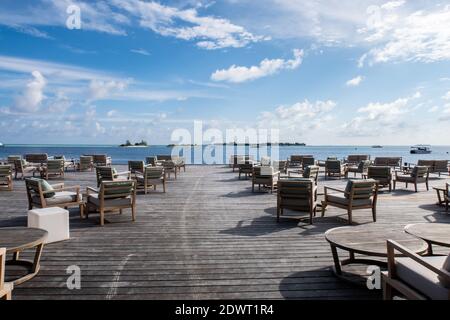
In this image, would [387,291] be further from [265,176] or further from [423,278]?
[265,176]

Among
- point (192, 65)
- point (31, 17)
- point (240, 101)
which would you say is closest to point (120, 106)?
point (240, 101)

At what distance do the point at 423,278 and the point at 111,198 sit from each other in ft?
17.2

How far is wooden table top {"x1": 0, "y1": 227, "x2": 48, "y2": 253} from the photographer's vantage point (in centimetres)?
322

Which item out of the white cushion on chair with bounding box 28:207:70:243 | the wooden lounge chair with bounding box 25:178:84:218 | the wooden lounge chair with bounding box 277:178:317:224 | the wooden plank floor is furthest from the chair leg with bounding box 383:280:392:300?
the wooden lounge chair with bounding box 25:178:84:218

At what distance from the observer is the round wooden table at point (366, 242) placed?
10.3 ft

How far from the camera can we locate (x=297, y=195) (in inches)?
230

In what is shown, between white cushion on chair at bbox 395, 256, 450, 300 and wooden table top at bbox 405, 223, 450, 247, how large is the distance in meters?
0.73

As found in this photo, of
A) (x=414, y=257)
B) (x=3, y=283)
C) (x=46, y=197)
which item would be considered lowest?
(x=3, y=283)

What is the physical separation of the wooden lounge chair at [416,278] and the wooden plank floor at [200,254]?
51 cm

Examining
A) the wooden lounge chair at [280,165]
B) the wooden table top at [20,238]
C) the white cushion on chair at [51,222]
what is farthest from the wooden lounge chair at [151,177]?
the wooden lounge chair at [280,165]

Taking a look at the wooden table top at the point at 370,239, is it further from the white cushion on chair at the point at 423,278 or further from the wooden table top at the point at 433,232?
the white cushion on chair at the point at 423,278

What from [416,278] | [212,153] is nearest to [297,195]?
[416,278]
